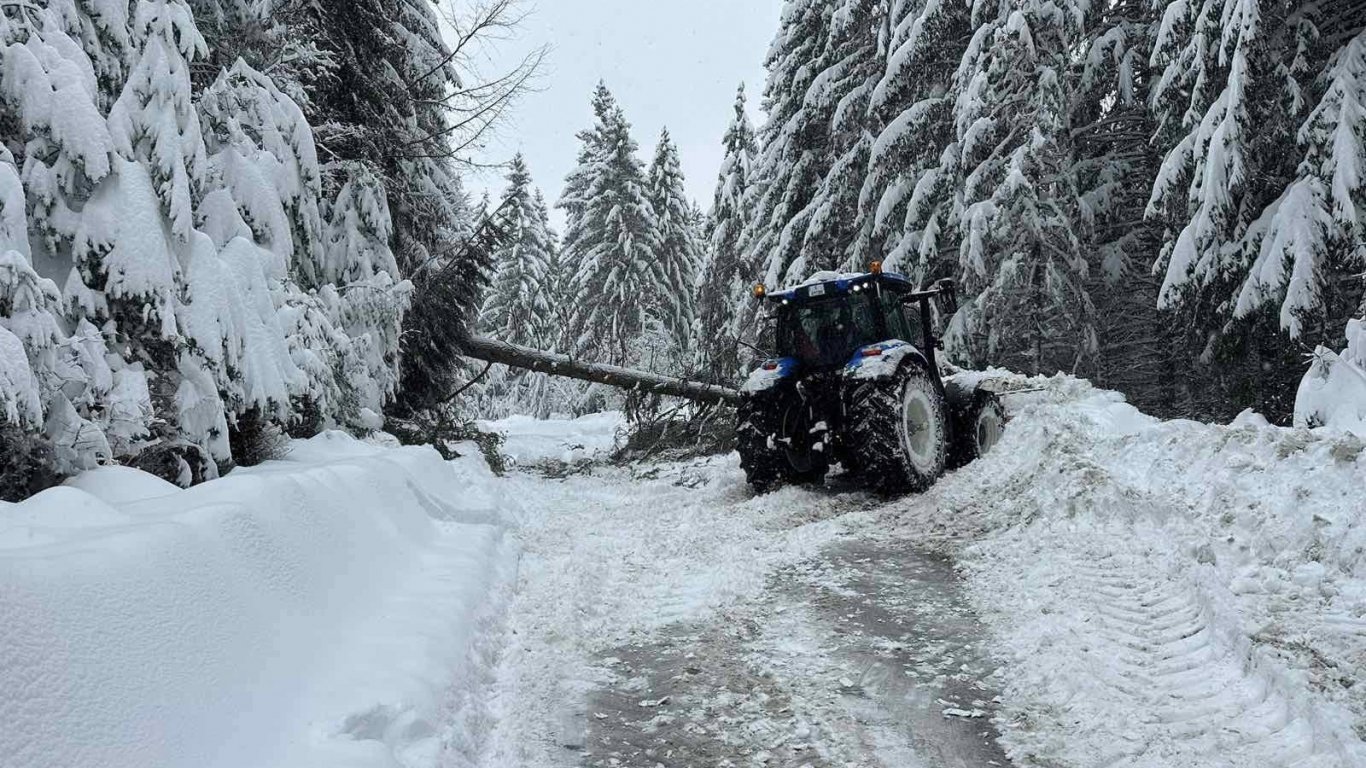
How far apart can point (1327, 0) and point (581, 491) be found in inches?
461

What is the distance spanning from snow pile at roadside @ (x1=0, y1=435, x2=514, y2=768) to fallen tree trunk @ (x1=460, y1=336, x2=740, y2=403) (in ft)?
26.8

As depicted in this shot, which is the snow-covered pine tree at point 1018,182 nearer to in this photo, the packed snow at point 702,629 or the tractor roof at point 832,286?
the tractor roof at point 832,286

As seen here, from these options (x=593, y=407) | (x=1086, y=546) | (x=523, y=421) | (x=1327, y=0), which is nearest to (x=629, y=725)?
(x=1086, y=546)

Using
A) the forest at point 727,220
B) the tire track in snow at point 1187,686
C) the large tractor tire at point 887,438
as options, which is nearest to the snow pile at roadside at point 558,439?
the forest at point 727,220

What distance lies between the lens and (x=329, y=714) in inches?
121

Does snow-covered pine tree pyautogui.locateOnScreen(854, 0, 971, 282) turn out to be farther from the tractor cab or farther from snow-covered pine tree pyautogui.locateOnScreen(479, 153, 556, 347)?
snow-covered pine tree pyautogui.locateOnScreen(479, 153, 556, 347)

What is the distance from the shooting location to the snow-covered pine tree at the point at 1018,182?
14.0 m

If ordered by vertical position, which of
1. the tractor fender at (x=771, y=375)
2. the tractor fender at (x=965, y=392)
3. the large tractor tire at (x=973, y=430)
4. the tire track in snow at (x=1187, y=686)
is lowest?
the tire track in snow at (x=1187, y=686)

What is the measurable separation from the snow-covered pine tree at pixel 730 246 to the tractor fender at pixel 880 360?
10994 millimetres

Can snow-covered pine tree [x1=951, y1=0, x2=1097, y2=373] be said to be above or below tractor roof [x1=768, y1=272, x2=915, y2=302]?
→ above

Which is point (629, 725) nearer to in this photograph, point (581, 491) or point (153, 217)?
point (153, 217)

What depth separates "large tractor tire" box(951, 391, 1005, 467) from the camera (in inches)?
373

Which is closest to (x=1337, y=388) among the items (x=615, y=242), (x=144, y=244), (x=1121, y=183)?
(x=144, y=244)

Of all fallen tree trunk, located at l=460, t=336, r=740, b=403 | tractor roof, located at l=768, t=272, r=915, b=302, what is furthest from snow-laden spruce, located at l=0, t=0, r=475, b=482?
fallen tree trunk, located at l=460, t=336, r=740, b=403
